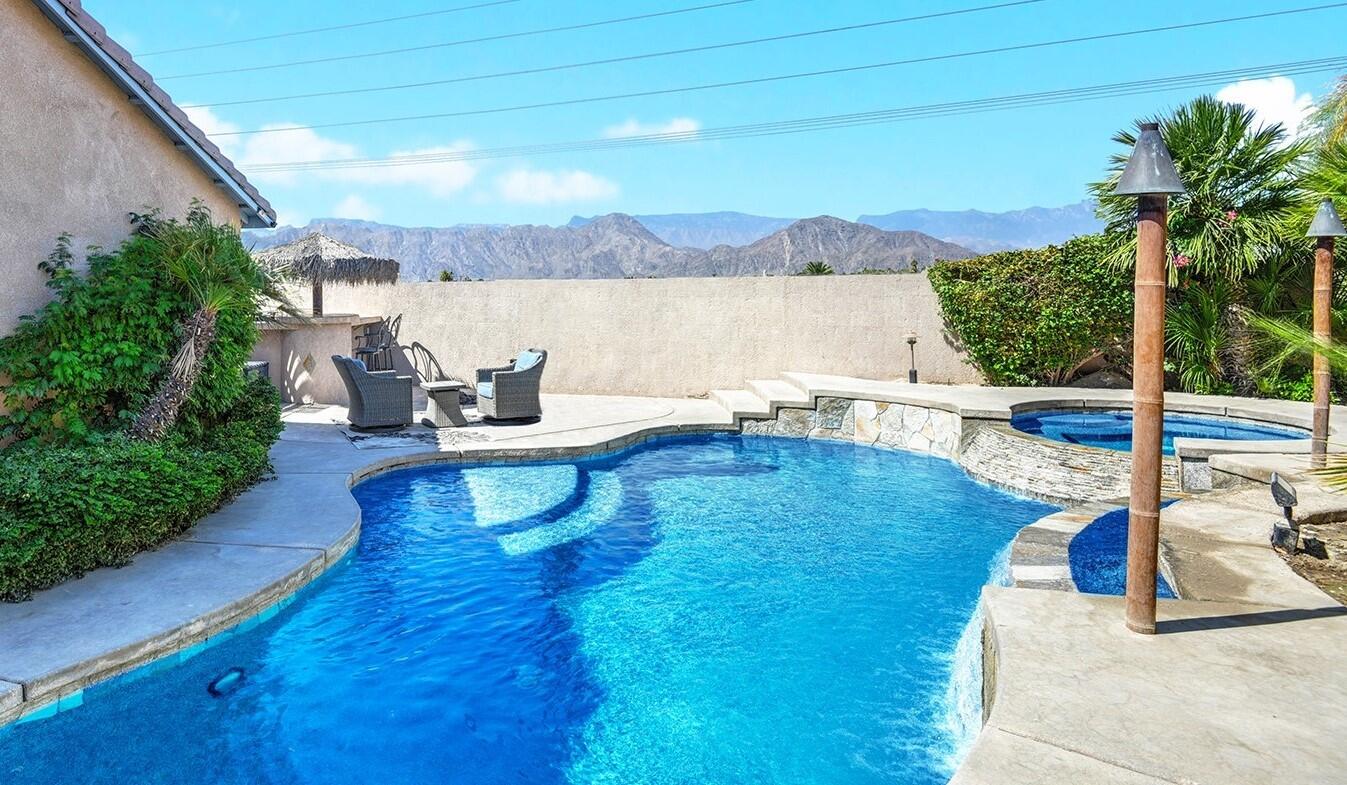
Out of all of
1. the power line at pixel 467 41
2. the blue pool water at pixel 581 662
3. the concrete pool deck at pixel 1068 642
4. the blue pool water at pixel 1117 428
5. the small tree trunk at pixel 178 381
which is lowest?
the blue pool water at pixel 581 662

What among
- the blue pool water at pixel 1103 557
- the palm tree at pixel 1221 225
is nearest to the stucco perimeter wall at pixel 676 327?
the palm tree at pixel 1221 225

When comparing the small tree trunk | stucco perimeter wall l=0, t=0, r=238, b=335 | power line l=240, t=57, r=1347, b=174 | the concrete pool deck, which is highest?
power line l=240, t=57, r=1347, b=174

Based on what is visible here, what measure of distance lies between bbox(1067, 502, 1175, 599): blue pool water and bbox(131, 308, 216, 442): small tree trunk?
683cm

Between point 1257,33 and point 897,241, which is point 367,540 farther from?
point 897,241

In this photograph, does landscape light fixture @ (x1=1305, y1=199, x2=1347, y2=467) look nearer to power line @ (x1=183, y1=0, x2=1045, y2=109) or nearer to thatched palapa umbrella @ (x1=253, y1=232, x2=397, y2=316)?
thatched palapa umbrella @ (x1=253, y1=232, x2=397, y2=316)

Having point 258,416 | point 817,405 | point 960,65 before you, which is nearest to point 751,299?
point 817,405

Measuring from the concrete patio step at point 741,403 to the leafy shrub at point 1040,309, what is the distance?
3907mm

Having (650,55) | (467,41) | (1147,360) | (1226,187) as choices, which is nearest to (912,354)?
(1226,187)

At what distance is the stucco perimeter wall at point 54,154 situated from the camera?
5.88m

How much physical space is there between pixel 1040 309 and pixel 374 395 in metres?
10.6

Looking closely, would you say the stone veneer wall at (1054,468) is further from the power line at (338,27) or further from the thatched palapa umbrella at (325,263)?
the power line at (338,27)

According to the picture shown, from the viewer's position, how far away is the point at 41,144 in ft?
20.1

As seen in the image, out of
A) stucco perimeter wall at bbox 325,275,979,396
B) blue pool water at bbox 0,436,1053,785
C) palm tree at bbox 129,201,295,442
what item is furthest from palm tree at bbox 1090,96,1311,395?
palm tree at bbox 129,201,295,442

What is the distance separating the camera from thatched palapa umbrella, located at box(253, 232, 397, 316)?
14.8 meters
